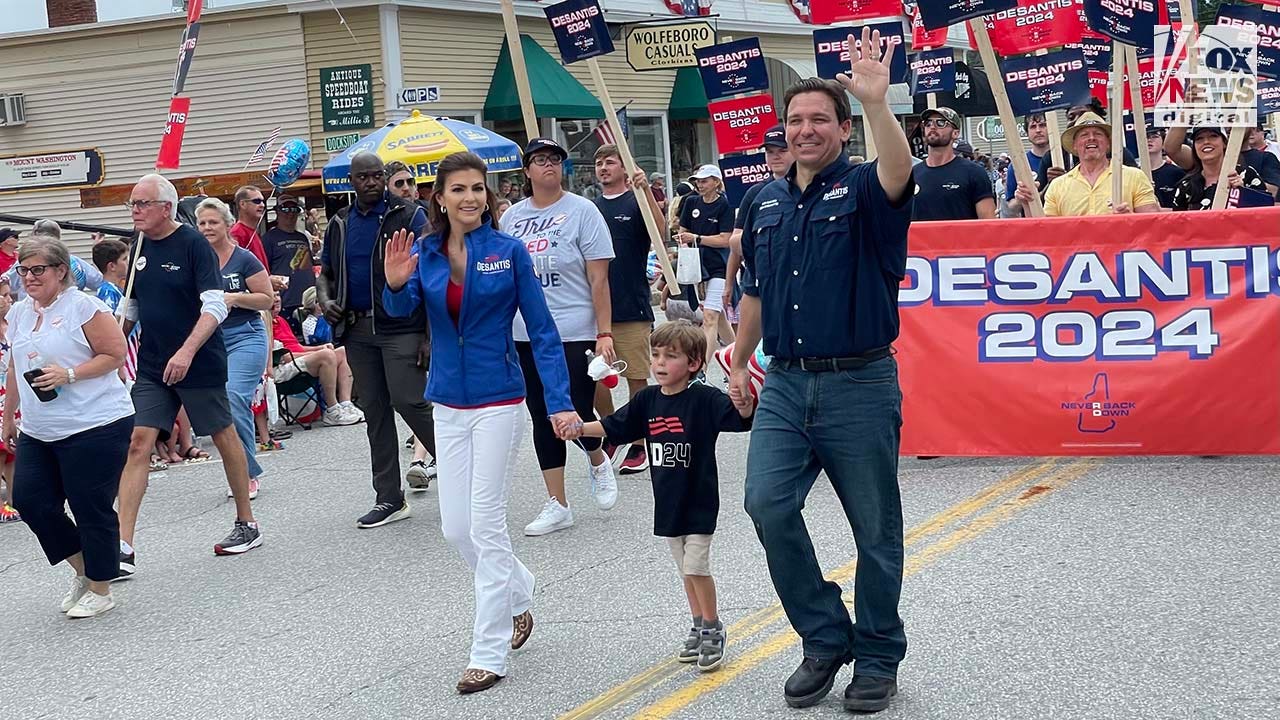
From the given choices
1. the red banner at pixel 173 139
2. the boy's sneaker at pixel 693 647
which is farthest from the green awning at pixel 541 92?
the boy's sneaker at pixel 693 647

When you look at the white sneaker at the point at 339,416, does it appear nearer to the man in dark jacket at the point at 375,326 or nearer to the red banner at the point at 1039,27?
the man in dark jacket at the point at 375,326

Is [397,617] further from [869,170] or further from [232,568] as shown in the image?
[869,170]

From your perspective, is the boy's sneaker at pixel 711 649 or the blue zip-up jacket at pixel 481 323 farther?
the blue zip-up jacket at pixel 481 323

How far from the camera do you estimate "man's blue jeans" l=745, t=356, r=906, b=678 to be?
4.72m

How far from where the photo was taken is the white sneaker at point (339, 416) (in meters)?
12.8

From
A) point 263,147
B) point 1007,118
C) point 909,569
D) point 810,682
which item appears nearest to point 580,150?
point 263,147

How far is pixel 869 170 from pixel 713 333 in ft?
28.2

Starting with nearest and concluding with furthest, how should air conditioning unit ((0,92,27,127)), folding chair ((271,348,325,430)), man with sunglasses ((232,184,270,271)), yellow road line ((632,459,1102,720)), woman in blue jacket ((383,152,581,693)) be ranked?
yellow road line ((632,459,1102,720)), woman in blue jacket ((383,152,581,693)), man with sunglasses ((232,184,270,271)), folding chair ((271,348,325,430)), air conditioning unit ((0,92,27,127))

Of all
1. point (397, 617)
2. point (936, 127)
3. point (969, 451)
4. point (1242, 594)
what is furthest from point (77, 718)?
point (936, 127)

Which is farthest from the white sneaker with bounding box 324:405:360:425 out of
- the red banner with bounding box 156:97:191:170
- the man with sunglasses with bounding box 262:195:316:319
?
the red banner with bounding box 156:97:191:170

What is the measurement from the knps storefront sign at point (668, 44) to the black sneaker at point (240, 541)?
24.5 feet

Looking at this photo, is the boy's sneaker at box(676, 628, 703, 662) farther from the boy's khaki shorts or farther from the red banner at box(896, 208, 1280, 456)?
the red banner at box(896, 208, 1280, 456)

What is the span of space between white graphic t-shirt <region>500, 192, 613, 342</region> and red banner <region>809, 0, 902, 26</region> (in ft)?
10.9

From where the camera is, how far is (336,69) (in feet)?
80.4
